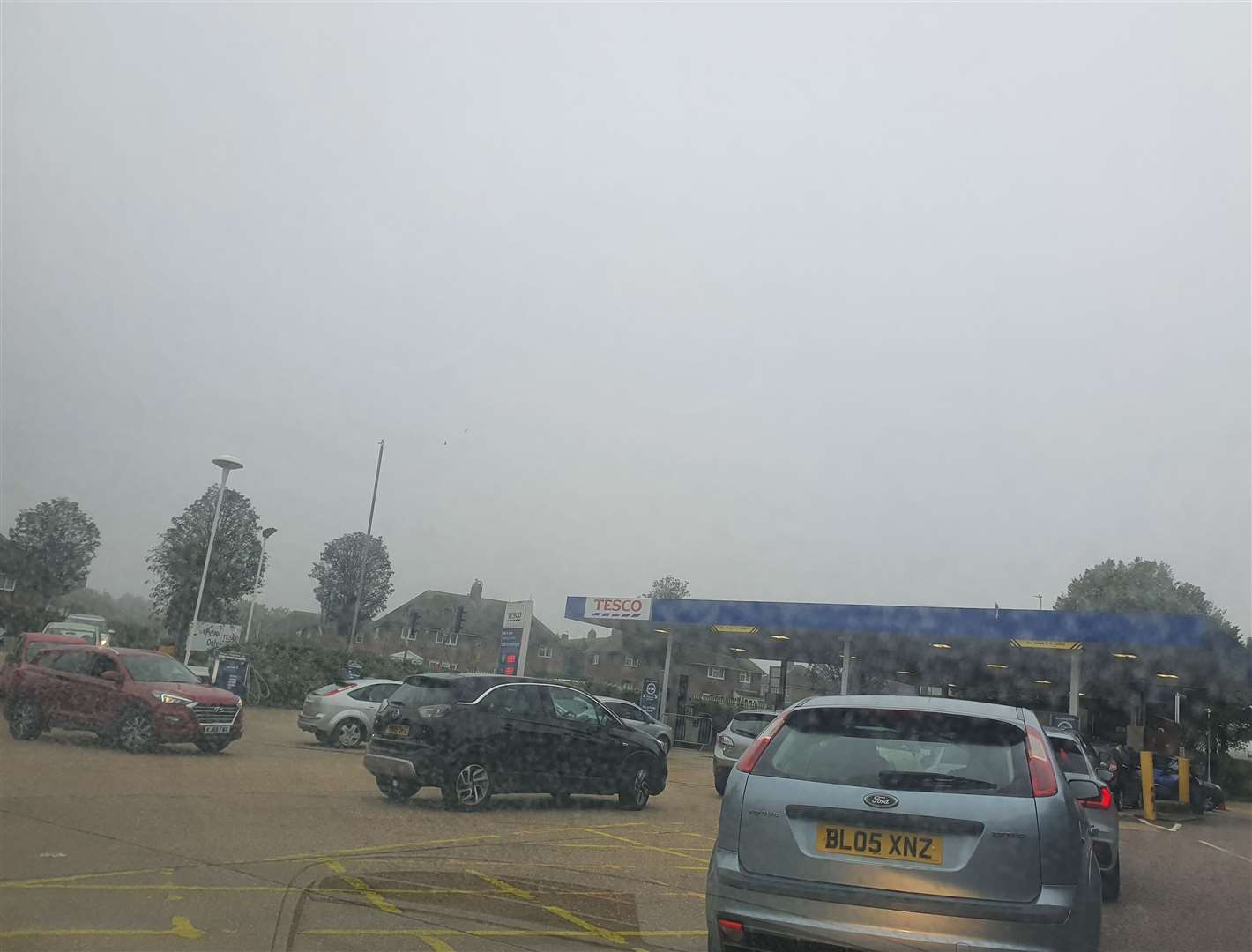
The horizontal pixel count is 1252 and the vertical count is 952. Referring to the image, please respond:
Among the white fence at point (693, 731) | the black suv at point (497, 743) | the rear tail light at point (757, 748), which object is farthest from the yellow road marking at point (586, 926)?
the white fence at point (693, 731)

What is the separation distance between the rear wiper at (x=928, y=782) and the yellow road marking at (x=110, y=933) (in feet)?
11.9

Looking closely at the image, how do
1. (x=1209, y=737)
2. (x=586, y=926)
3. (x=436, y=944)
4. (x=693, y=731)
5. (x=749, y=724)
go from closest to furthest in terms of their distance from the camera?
(x=436, y=944)
(x=586, y=926)
(x=749, y=724)
(x=693, y=731)
(x=1209, y=737)

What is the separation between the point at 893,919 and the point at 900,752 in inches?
28.7

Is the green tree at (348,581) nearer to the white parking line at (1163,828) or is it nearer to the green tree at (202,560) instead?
the green tree at (202,560)

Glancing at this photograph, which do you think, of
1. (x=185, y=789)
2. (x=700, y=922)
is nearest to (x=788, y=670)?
(x=185, y=789)

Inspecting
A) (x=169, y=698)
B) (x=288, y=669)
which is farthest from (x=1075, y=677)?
(x=288, y=669)

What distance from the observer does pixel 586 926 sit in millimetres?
5727

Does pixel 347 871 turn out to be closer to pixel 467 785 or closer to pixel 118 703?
pixel 467 785

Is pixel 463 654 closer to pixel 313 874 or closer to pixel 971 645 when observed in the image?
pixel 971 645

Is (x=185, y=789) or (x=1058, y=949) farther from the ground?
(x=1058, y=949)

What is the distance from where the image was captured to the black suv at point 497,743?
10.3 metres

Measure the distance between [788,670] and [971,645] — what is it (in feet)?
50.2

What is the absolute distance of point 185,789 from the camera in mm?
10148

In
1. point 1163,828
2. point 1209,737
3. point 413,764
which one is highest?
point 1209,737
